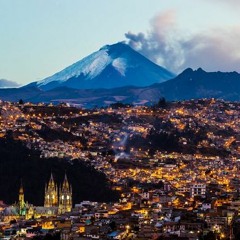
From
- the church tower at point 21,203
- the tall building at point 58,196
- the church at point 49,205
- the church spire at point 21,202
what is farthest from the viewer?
the tall building at point 58,196

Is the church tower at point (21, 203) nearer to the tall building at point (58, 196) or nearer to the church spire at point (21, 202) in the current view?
the church spire at point (21, 202)

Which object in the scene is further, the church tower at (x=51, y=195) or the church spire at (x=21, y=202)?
the church tower at (x=51, y=195)

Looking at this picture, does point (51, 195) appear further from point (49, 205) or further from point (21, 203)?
point (21, 203)

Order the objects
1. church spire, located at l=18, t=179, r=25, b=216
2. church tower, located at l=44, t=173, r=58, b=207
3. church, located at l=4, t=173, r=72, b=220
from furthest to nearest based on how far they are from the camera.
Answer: church tower, located at l=44, t=173, r=58, b=207
church spire, located at l=18, t=179, r=25, b=216
church, located at l=4, t=173, r=72, b=220

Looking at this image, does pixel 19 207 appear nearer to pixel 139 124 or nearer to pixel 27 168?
pixel 27 168

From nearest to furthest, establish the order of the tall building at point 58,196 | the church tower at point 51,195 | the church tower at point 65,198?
1. the church tower at point 65,198
2. the tall building at point 58,196
3. the church tower at point 51,195

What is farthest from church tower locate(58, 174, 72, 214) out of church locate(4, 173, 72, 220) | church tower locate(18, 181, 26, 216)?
church tower locate(18, 181, 26, 216)

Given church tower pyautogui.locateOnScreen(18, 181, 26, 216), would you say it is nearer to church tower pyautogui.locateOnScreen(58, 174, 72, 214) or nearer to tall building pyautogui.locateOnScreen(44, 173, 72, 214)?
tall building pyautogui.locateOnScreen(44, 173, 72, 214)

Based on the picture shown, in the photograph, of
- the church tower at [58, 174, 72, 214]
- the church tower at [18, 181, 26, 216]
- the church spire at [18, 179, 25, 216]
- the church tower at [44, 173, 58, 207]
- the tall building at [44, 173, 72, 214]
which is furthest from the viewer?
the church tower at [44, 173, 58, 207]

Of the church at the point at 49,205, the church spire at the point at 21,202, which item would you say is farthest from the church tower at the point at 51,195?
the church spire at the point at 21,202
